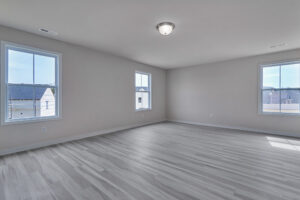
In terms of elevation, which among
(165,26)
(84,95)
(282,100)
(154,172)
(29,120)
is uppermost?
(165,26)

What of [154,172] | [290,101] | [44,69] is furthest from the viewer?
[290,101]

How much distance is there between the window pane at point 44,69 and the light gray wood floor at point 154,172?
1622 millimetres

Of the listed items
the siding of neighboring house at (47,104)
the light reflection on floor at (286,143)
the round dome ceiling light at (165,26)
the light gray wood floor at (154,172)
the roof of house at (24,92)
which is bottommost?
the light gray wood floor at (154,172)

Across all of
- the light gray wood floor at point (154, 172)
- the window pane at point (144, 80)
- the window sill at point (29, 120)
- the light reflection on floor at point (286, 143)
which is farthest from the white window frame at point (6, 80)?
the light reflection on floor at point (286, 143)

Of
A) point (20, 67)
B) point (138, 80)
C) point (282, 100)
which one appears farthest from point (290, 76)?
point (20, 67)

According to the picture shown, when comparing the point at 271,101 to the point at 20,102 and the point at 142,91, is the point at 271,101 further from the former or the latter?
the point at 20,102

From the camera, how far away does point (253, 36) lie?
3.30 m

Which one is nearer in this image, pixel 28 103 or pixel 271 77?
pixel 28 103

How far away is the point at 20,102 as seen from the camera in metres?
3.10

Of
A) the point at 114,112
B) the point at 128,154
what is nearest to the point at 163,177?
the point at 128,154

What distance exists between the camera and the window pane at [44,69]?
3.33 metres

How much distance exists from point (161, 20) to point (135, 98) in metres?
3.42

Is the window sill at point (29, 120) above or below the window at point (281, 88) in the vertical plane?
below

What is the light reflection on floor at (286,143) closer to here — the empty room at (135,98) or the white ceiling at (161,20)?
the empty room at (135,98)
